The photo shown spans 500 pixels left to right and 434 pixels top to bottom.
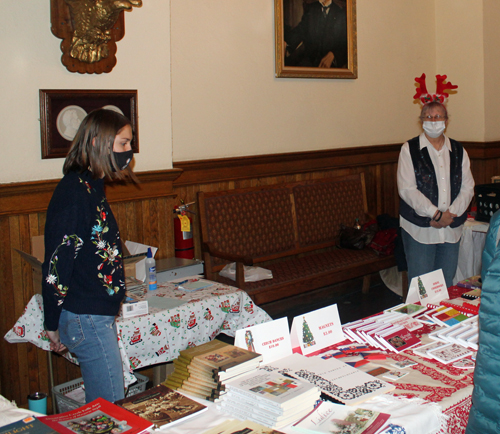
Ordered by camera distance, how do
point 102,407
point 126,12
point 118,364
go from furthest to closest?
point 126,12
point 118,364
point 102,407

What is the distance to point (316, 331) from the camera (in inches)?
96.9

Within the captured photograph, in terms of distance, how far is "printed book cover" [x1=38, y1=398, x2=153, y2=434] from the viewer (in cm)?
173

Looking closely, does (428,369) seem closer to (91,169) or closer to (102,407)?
(102,407)

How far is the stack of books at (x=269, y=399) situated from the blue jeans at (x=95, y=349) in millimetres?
744

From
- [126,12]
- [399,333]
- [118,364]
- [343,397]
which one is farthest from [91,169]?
[126,12]

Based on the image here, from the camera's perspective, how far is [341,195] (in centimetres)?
607

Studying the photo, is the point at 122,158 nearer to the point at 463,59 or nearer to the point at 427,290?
the point at 427,290

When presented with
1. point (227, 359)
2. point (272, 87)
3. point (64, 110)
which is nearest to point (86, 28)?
point (64, 110)

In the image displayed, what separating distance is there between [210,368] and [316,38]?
14.8 ft

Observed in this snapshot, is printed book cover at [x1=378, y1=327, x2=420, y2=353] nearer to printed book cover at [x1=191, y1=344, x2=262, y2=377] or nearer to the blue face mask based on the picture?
printed book cover at [x1=191, y1=344, x2=262, y2=377]

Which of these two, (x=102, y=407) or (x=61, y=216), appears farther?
(x=61, y=216)

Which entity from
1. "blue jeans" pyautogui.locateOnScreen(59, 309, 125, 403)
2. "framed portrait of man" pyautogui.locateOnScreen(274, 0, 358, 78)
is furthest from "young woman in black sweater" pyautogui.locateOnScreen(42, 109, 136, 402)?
"framed portrait of man" pyautogui.locateOnScreen(274, 0, 358, 78)

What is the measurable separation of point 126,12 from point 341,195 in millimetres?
3031

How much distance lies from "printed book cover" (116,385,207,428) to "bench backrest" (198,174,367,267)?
2.92m
